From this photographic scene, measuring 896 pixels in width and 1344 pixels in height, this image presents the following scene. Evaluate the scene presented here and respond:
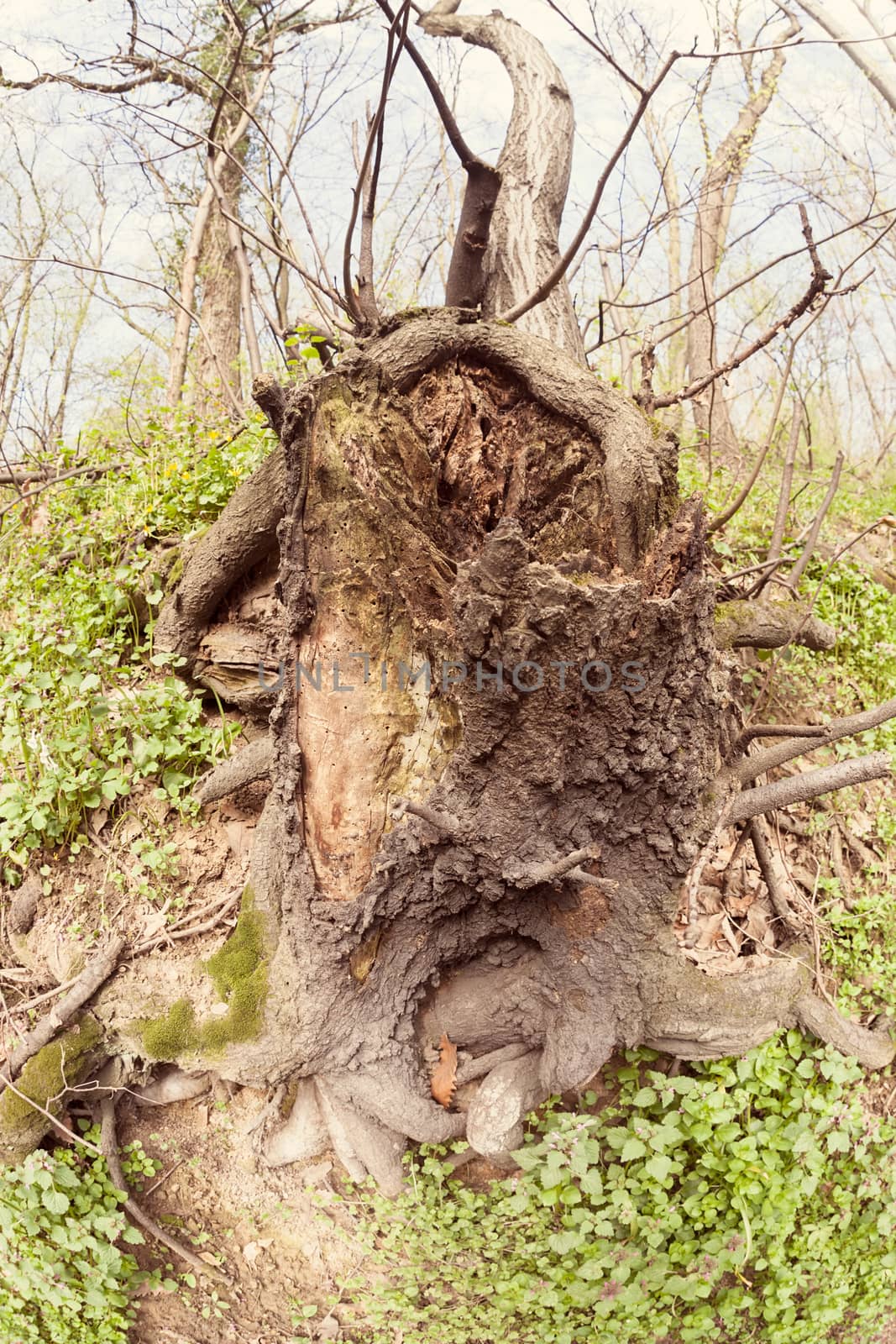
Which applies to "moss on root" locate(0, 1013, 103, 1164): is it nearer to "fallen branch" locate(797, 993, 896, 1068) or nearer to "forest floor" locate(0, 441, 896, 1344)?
"forest floor" locate(0, 441, 896, 1344)

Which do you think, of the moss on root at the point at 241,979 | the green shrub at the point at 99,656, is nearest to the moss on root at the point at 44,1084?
the moss on root at the point at 241,979

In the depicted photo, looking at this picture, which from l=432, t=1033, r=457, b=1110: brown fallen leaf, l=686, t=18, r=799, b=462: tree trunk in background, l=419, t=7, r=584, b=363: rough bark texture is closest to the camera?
l=432, t=1033, r=457, b=1110: brown fallen leaf

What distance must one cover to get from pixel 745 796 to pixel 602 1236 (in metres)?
1.31

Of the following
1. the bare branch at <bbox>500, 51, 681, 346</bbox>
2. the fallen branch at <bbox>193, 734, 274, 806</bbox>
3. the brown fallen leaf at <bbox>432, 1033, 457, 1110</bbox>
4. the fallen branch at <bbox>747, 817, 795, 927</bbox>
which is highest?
the bare branch at <bbox>500, 51, 681, 346</bbox>

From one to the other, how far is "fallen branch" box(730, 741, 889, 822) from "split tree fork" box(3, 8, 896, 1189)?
8.2 inches

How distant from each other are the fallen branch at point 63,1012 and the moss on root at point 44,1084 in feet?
0.09

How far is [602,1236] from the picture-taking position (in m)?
2.20

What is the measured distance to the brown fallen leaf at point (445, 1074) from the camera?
2.16 m

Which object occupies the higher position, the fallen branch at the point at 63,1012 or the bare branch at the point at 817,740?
the bare branch at the point at 817,740

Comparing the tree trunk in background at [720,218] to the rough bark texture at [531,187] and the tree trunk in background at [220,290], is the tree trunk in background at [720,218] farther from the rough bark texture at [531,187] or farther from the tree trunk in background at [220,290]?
the tree trunk in background at [220,290]

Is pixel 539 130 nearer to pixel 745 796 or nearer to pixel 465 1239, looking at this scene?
pixel 745 796

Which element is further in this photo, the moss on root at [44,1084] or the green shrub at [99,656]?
the green shrub at [99,656]

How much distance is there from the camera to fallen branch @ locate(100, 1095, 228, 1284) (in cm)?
230

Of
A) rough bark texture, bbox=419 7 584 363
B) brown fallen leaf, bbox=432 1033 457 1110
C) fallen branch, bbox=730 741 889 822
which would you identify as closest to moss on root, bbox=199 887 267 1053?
brown fallen leaf, bbox=432 1033 457 1110
